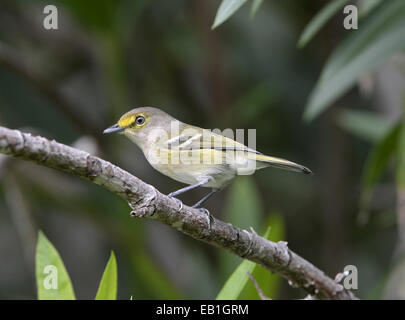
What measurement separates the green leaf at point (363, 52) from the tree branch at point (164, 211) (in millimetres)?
866

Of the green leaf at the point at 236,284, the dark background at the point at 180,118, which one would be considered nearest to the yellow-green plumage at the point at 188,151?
the green leaf at the point at 236,284

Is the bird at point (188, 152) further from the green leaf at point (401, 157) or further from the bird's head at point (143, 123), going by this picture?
the green leaf at point (401, 157)

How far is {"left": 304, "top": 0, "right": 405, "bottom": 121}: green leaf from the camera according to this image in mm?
2715

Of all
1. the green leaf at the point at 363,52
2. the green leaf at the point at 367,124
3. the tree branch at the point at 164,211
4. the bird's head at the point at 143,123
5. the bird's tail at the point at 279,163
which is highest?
the green leaf at the point at 367,124

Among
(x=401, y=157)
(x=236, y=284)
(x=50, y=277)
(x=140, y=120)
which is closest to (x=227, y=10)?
(x=140, y=120)

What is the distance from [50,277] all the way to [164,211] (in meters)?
0.69

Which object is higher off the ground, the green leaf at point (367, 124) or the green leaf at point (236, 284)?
the green leaf at point (367, 124)

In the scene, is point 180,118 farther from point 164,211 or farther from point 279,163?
point 164,211

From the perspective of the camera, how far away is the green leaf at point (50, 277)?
2180mm

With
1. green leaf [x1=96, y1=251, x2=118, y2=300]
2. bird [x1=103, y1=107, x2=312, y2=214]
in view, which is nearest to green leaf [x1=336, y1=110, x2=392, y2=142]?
bird [x1=103, y1=107, x2=312, y2=214]

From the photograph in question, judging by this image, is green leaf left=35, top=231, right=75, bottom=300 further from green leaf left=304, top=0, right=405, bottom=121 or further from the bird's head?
green leaf left=304, top=0, right=405, bottom=121

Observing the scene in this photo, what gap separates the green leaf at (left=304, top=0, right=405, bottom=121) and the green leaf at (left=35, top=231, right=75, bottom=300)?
1333 mm

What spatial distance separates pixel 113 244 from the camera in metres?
4.75
